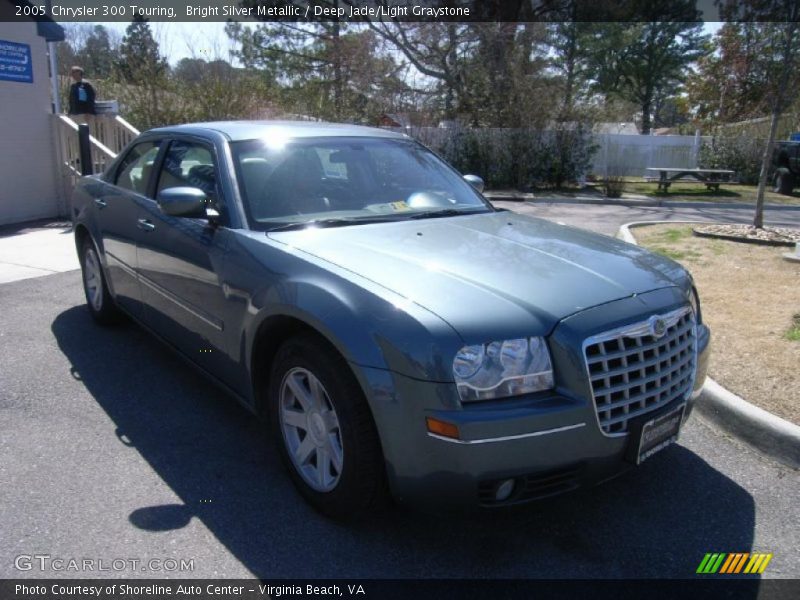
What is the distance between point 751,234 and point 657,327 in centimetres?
803

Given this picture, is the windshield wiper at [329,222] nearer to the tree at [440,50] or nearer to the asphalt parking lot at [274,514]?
the asphalt parking lot at [274,514]

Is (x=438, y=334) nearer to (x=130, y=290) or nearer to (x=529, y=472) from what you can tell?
(x=529, y=472)

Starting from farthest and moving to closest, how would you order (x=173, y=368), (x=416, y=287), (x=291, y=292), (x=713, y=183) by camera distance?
(x=713, y=183) < (x=173, y=368) < (x=291, y=292) < (x=416, y=287)

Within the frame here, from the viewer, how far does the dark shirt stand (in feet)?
38.0

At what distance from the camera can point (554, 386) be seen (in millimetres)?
2510

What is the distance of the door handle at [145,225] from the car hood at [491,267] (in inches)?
52.1

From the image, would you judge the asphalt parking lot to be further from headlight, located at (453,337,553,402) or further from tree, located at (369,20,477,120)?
tree, located at (369,20,477,120)

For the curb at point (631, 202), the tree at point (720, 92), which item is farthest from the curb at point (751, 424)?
the tree at point (720, 92)

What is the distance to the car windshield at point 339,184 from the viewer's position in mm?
3627

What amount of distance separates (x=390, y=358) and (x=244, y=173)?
1724 mm

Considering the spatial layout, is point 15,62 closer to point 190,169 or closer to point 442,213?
point 190,169

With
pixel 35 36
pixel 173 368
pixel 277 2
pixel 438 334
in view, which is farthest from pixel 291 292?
pixel 277 2

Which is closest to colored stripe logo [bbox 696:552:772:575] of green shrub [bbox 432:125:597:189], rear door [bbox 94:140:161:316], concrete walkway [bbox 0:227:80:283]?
rear door [bbox 94:140:161:316]

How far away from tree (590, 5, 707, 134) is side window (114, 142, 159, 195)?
35830mm
